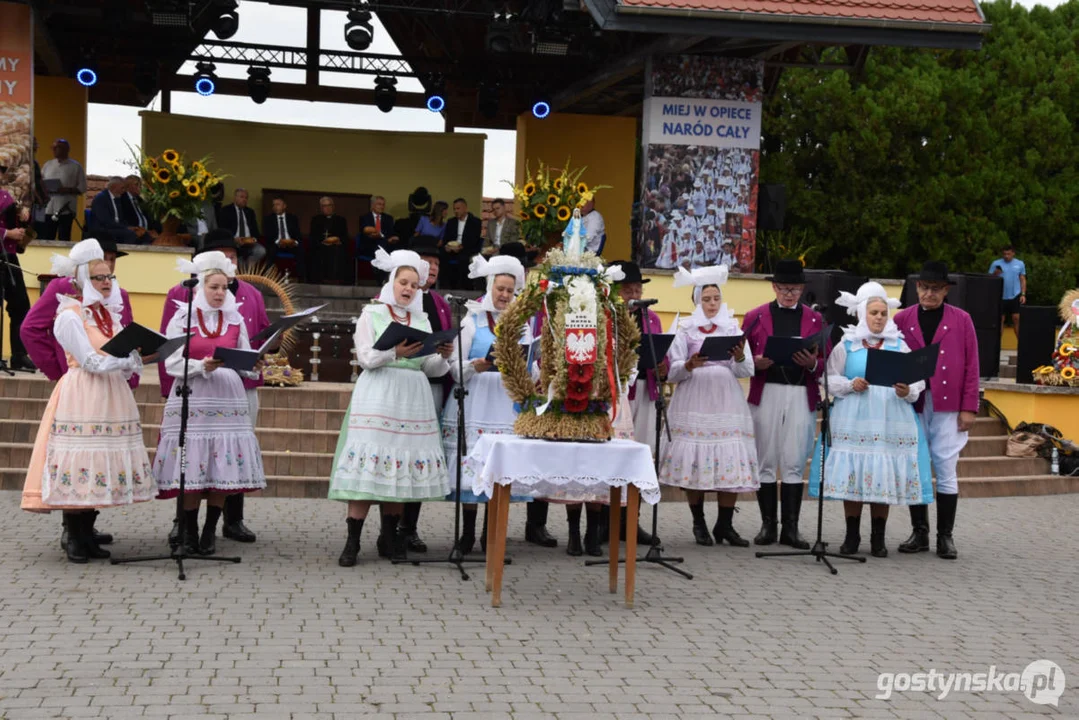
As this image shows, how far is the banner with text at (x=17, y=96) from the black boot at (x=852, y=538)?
37.7ft

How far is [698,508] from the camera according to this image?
10.0 meters

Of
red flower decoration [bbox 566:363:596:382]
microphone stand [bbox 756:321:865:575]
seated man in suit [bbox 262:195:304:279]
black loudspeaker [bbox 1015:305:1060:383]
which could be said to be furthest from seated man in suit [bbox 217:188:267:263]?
red flower decoration [bbox 566:363:596:382]

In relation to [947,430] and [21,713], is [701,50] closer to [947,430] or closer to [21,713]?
[947,430]

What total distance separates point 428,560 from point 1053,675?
3.92m

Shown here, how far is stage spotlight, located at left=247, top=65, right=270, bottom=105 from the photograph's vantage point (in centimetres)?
2284

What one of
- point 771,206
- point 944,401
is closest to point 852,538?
point 944,401

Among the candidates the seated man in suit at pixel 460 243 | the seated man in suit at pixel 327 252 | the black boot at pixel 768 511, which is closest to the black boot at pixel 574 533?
the black boot at pixel 768 511

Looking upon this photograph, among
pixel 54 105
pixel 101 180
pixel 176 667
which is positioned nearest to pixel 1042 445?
pixel 176 667

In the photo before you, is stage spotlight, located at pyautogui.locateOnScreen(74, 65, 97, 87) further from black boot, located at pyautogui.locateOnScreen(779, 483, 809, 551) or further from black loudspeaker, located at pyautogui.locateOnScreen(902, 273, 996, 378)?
black boot, located at pyautogui.locateOnScreen(779, 483, 809, 551)

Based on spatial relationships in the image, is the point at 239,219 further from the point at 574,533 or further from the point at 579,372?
the point at 579,372

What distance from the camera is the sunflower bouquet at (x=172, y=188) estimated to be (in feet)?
54.6

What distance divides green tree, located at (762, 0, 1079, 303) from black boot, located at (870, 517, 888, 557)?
2143 centimetres

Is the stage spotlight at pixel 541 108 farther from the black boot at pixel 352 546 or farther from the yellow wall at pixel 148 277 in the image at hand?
the black boot at pixel 352 546

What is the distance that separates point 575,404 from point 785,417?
109 inches
